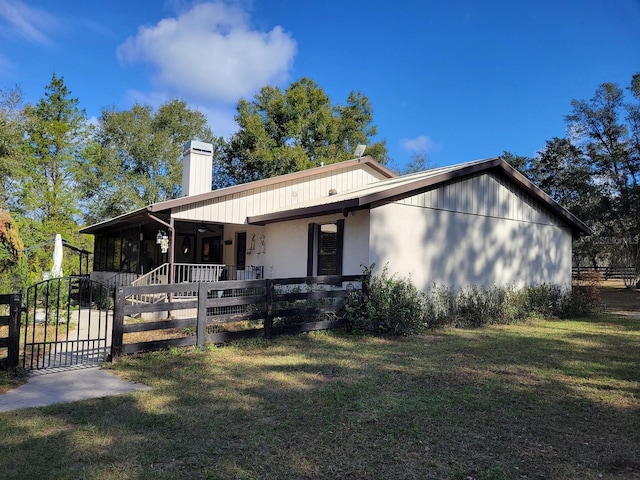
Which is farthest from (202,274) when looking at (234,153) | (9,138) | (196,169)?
(234,153)

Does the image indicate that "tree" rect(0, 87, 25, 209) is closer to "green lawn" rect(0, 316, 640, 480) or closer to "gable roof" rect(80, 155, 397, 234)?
"gable roof" rect(80, 155, 397, 234)

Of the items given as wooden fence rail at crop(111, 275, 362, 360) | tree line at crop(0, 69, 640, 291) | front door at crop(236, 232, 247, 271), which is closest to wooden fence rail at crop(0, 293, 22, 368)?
wooden fence rail at crop(111, 275, 362, 360)

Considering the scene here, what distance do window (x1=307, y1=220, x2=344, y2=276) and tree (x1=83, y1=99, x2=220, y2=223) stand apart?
81.1 feet

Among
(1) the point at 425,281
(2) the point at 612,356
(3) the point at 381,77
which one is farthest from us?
(3) the point at 381,77

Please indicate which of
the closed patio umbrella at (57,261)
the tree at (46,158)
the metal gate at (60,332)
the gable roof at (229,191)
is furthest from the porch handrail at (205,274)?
the tree at (46,158)

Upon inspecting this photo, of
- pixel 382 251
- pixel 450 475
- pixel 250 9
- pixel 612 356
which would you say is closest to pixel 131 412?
pixel 450 475

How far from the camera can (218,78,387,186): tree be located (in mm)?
31969

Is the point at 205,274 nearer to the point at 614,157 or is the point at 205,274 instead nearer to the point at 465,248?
the point at 465,248

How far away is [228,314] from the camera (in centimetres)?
820

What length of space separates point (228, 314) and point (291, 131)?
26.1 m

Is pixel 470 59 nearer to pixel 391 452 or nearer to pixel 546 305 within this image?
pixel 546 305

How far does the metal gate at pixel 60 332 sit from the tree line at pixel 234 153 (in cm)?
1033

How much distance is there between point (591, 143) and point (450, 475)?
Answer: 103 ft

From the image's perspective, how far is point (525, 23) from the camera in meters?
13.0
